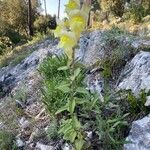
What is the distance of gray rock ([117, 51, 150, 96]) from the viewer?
5070 millimetres

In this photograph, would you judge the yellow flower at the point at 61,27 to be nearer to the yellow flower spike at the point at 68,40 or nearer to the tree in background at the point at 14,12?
the yellow flower spike at the point at 68,40

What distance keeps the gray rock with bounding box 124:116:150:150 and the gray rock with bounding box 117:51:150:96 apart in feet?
2.41

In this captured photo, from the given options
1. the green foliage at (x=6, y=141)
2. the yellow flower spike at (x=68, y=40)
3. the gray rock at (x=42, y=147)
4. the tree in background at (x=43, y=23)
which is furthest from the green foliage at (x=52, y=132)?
the tree in background at (x=43, y=23)

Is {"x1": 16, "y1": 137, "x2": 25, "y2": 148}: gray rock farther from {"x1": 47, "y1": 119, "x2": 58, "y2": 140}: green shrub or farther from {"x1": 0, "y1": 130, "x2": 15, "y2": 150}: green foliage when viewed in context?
{"x1": 47, "y1": 119, "x2": 58, "y2": 140}: green shrub

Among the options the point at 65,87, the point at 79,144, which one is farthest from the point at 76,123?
the point at 65,87

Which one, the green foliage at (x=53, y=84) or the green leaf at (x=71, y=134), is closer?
the green leaf at (x=71, y=134)

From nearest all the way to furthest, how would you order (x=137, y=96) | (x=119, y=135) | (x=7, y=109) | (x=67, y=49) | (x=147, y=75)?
(x=67, y=49) → (x=119, y=135) → (x=137, y=96) → (x=147, y=75) → (x=7, y=109)

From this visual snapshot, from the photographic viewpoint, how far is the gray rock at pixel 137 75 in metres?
5.07

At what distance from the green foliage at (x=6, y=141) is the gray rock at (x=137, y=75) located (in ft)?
5.06

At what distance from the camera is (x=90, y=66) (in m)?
6.44

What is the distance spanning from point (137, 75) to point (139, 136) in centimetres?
143

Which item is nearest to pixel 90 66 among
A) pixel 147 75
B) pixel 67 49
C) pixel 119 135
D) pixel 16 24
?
pixel 147 75

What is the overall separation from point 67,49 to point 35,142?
1.90 meters

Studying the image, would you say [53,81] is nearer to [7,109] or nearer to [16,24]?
[7,109]
